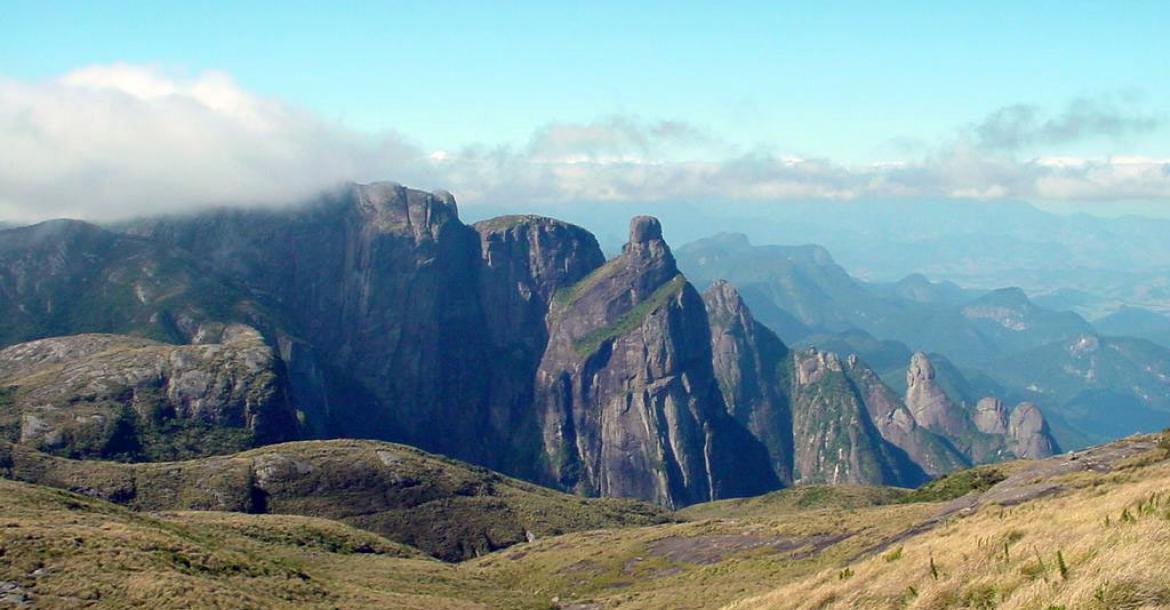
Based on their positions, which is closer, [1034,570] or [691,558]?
[1034,570]

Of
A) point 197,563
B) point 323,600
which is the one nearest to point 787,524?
point 323,600

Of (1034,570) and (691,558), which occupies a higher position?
(1034,570)

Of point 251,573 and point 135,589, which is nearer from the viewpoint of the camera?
point 135,589

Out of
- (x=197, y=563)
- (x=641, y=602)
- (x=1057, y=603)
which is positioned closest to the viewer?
(x=1057, y=603)

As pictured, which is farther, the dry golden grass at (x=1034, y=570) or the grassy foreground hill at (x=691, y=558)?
the grassy foreground hill at (x=691, y=558)

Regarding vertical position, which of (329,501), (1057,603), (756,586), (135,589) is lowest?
(329,501)

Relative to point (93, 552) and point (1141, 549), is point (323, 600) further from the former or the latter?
point (1141, 549)
